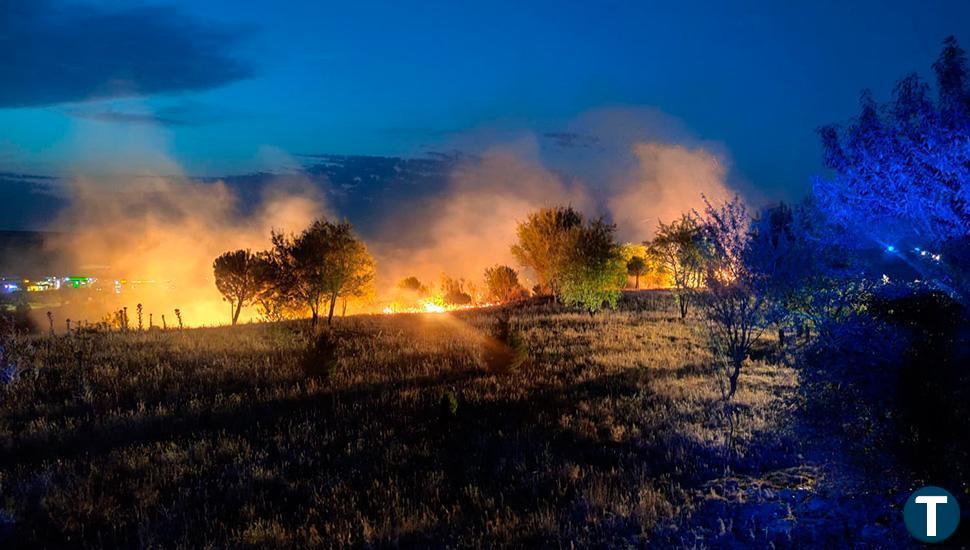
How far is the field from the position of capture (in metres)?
6.37

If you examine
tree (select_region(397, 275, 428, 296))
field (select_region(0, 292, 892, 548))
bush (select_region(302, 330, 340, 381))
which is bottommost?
field (select_region(0, 292, 892, 548))

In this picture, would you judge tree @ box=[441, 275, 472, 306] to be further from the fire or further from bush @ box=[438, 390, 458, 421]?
bush @ box=[438, 390, 458, 421]

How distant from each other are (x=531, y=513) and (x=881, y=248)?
12.1 meters

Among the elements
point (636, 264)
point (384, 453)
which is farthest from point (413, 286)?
point (384, 453)

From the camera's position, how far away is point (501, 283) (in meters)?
68.4

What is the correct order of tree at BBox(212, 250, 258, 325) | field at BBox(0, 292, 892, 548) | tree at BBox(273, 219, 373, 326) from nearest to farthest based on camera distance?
field at BBox(0, 292, 892, 548) → tree at BBox(273, 219, 373, 326) → tree at BBox(212, 250, 258, 325)

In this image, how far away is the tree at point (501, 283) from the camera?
6669 cm

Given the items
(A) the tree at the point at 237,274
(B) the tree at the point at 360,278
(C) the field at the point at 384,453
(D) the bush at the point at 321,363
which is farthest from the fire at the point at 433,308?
(C) the field at the point at 384,453

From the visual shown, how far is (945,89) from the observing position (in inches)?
598

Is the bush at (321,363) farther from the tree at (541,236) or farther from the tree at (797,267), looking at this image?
the tree at (541,236)

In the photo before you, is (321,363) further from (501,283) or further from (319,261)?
(501,283)

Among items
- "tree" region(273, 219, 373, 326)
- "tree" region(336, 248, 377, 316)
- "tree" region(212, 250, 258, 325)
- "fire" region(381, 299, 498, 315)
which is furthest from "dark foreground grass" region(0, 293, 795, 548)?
"fire" region(381, 299, 498, 315)

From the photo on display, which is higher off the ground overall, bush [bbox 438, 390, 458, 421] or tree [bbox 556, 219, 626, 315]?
tree [bbox 556, 219, 626, 315]

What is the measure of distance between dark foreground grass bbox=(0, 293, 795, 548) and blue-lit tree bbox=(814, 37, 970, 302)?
458 centimetres
